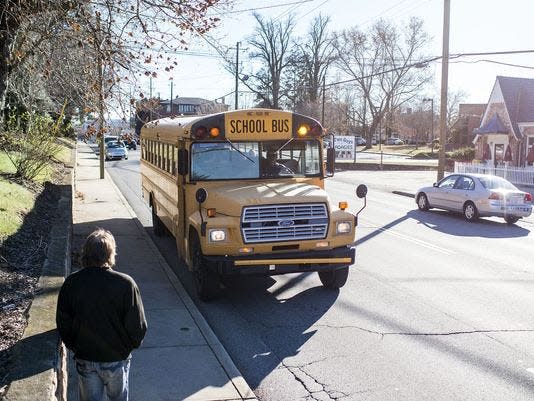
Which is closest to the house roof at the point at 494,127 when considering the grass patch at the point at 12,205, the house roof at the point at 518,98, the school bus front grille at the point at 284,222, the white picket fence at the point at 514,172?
the house roof at the point at 518,98

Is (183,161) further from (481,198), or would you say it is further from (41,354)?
(481,198)

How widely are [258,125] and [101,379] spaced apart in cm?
555

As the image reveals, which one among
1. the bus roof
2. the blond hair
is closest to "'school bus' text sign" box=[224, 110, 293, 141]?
the bus roof

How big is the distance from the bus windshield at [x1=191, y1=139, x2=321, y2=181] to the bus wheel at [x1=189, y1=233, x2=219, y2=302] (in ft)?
3.46

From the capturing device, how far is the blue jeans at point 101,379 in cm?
383

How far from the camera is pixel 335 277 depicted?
8828mm

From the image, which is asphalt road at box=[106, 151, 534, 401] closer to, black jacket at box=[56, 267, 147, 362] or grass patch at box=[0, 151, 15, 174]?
black jacket at box=[56, 267, 147, 362]

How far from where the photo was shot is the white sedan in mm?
16844

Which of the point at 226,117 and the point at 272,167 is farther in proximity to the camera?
the point at 272,167

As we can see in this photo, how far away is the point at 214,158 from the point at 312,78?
2777 inches

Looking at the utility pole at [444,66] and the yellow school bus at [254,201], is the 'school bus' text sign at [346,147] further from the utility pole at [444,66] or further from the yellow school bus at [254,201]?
the yellow school bus at [254,201]

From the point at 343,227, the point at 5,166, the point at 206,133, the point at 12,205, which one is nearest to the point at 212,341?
the point at 343,227

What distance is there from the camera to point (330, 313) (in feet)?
25.7

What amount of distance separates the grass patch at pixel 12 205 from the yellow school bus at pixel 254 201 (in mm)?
2569
